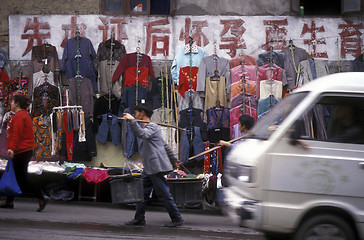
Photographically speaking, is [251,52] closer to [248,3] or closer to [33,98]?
[248,3]

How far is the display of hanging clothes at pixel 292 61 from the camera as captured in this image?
39.7 feet

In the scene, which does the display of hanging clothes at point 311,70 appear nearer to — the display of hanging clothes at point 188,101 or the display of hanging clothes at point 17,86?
the display of hanging clothes at point 188,101

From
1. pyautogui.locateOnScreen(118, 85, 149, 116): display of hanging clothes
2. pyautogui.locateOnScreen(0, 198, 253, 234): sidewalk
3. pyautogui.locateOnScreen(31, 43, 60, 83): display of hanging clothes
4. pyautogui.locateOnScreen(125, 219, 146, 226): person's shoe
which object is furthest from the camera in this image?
pyautogui.locateOnScreen(31, 43, 60, 83): display of hanging clothes

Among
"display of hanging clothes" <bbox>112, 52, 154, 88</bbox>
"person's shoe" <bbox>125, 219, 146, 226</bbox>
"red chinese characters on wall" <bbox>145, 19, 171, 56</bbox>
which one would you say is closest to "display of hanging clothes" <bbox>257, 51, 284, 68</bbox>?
"red chinese characters on wall" <bbox>145, 19, 171, 56</bbox>

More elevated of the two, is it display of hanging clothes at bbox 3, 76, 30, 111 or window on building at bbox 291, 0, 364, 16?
window on building at bbox 291, 0, 364, 16

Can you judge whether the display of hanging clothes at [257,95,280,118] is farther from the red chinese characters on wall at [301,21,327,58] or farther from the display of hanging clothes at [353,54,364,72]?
the display of hanging clothes at [353,54,364,72]

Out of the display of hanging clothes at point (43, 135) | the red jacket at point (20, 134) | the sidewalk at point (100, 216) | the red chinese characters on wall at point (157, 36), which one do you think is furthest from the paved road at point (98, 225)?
the red chinese characters on wall at point (157, 36)

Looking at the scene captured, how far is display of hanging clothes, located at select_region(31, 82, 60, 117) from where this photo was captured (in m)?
12.0

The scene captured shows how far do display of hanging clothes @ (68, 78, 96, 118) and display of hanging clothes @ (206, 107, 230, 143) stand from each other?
2778 mm

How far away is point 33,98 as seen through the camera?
472 inches

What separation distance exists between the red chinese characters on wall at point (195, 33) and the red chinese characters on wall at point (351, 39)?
333 cm

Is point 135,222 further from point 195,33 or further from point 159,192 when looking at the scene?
point 195,33

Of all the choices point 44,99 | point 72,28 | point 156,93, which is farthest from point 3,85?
point 156,93

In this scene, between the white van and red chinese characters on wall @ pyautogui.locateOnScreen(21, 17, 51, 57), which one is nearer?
the white van
